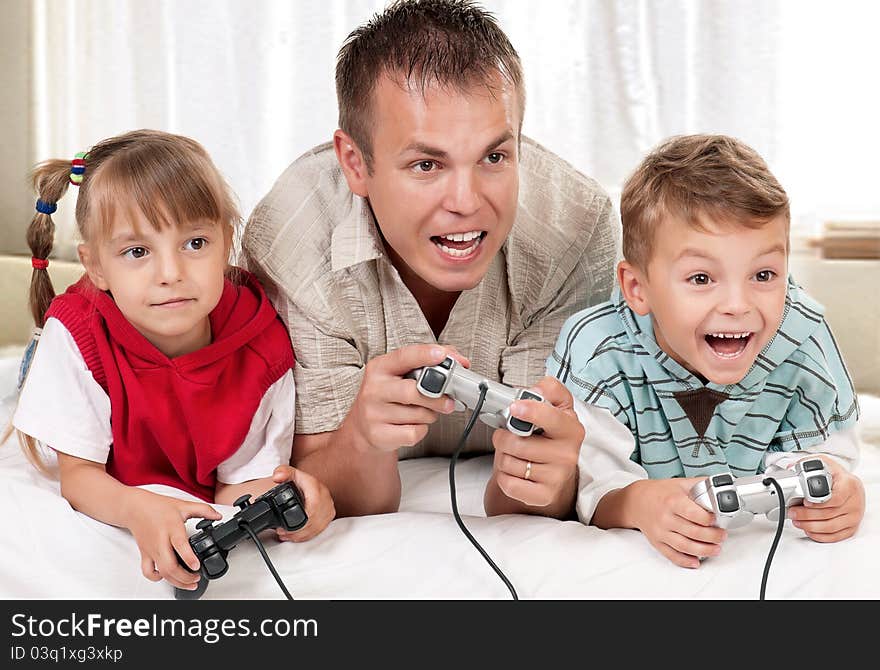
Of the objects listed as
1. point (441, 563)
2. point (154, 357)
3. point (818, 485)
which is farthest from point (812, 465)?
point (154, 357)

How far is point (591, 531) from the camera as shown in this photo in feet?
3.69

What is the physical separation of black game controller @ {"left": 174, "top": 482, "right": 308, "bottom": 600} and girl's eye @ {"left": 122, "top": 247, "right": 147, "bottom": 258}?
33 cm

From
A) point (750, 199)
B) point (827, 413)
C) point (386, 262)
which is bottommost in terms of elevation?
point (827, 413)

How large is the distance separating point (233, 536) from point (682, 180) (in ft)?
2.07

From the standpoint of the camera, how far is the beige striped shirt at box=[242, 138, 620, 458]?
52.4 inches

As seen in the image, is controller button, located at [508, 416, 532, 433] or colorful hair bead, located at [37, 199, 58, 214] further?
colorful hair bead, located at [37, 199, 58, 214]

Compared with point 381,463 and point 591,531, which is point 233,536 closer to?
point 381,463

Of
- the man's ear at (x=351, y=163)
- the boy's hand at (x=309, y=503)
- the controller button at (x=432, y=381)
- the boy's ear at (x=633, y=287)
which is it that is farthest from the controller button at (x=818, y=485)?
the man's ear at (x=351, y=163)

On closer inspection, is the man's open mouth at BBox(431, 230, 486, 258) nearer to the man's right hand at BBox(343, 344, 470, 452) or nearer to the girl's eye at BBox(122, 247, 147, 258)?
the man's right hand at BBox(343, 344, 470, 452)

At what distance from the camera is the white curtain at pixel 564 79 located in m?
1.96

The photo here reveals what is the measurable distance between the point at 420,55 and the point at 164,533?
0.63 m

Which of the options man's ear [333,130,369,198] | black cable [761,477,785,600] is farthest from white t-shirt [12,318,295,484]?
black cable [761,477,785,600]

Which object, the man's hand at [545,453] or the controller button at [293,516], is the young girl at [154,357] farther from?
the man's hand at [545,453]
